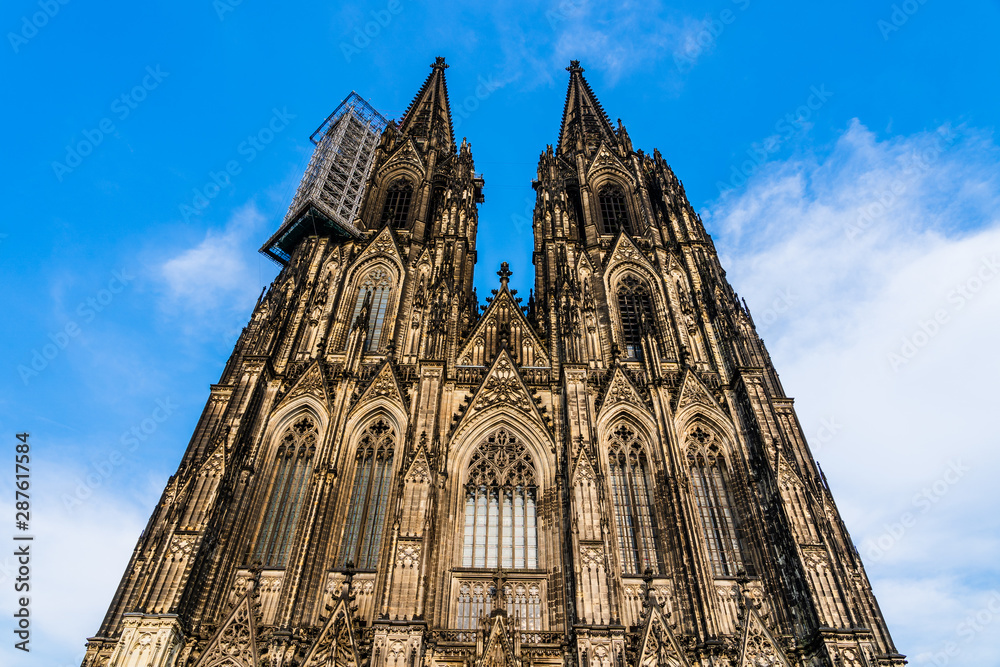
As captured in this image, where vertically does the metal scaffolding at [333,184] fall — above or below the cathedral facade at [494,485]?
above

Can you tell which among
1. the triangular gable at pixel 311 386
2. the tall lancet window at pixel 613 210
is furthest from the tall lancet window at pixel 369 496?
the tall lancet window at pixel 613 210

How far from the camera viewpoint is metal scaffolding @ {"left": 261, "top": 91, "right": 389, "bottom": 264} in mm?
31000

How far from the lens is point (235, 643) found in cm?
1783

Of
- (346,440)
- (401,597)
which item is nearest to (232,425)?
(346,440)

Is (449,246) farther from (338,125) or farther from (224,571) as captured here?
(224,571)

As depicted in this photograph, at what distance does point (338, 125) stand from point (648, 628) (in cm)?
3155

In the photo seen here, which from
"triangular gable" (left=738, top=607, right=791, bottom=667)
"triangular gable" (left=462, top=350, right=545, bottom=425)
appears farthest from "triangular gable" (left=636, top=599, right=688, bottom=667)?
"triangular gable" (left=462, top=350, right=545, bottom=425)

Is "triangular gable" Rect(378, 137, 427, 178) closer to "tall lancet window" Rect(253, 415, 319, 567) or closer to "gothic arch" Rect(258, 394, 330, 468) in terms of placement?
"gothic arch" Rect(258, 394, 330, 468)

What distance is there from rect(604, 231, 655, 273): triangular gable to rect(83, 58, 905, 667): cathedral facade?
0.14 metres

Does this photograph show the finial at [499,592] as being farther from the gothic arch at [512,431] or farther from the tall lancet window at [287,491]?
the tall lancet window at [287,491]

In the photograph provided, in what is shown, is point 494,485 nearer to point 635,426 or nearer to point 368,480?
point 368,480

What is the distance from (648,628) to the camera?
707 inches

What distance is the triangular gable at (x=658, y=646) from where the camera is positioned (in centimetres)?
1747

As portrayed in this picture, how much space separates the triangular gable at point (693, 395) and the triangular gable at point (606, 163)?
14.9m
